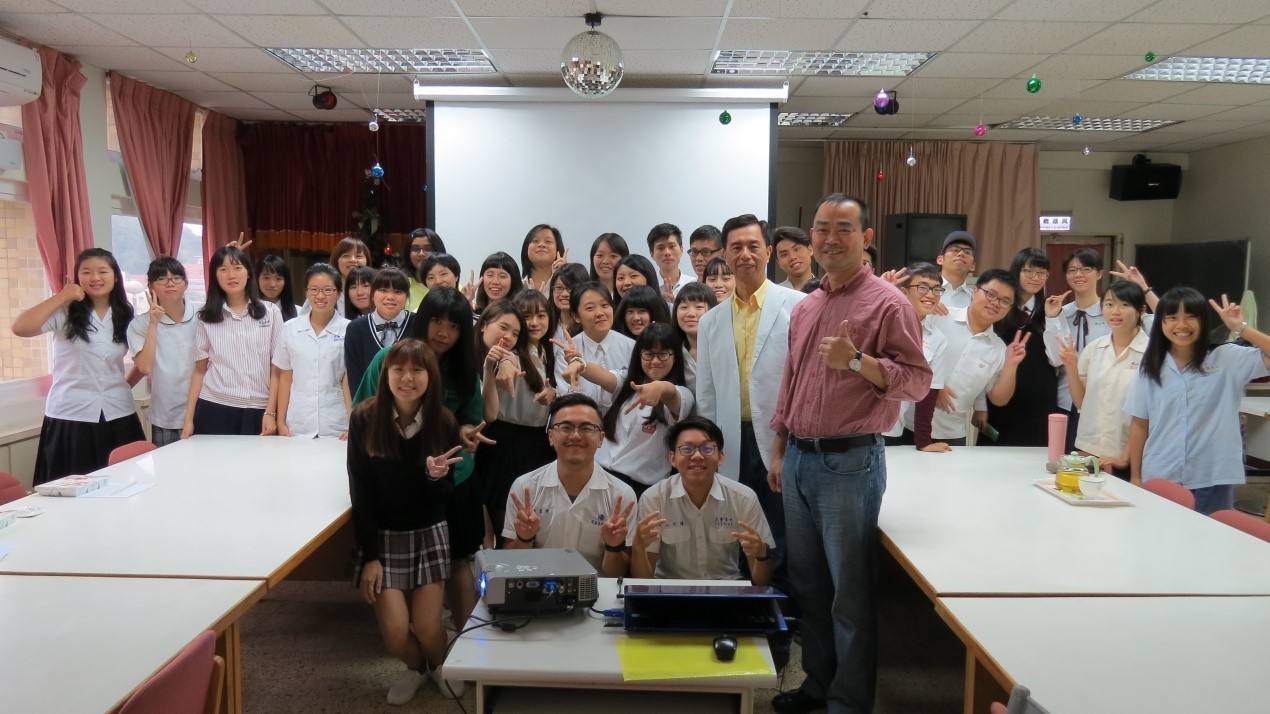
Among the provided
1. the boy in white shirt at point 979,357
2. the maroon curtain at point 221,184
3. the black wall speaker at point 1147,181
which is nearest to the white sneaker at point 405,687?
the boy in white shirt at point 979,357

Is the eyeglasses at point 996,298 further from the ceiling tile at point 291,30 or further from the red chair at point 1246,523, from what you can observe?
the ceiling tile at point 291,30

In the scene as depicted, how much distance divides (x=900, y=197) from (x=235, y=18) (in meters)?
6.18

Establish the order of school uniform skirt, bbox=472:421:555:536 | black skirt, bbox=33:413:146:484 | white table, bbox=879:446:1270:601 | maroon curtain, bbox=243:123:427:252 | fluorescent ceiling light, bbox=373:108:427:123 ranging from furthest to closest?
maroon curtain, bbox=243:123:427:252 < fluorescent ceiling light, bbox=373:108:427:123 < black skirt, bbox=33:413:146:484 < school uniform skirt, bbox=472:421:555:536 < white table, bbox=879:446:1270:601

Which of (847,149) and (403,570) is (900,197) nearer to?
(847,149)

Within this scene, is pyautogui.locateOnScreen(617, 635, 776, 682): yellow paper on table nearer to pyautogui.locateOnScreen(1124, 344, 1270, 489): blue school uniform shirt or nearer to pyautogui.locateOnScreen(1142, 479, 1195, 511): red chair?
pyautogui.locateOnScreen(1142, 479, 1195, 511): red chair

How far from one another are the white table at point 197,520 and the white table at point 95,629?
0.25 feet

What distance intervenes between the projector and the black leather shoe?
1.06 m

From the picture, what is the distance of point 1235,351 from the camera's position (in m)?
3.01

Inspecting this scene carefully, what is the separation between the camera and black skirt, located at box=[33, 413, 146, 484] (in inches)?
144

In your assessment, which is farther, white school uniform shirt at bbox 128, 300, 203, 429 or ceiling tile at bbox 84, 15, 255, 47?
ceiling tile at bbox 84, 15, 255, 47

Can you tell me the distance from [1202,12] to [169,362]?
18.1ft

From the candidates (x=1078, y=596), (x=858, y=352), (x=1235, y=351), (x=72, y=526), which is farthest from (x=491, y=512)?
(x=1235, y=351)

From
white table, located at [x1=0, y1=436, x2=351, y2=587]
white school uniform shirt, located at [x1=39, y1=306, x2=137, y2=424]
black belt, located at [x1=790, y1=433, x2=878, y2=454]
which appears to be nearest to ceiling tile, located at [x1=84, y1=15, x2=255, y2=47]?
white school uniform shirt, located at [x1=39, y1=306, x2=137, y2=424]

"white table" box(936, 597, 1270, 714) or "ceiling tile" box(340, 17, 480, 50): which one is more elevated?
"ceiling tile" box(340, 17, 480, 50)
